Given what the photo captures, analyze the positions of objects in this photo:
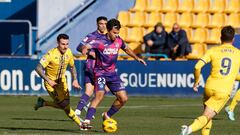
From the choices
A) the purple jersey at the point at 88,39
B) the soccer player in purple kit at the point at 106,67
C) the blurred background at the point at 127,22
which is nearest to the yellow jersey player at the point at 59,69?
the purple jersey at the point at 88,39

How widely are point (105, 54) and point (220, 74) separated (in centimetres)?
329

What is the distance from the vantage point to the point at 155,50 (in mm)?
28172

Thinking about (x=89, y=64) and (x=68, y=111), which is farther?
(x=89, y=64)

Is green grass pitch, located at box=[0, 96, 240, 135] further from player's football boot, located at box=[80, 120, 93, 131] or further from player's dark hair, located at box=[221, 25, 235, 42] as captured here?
player's dark hair, located at box=[221, 25, 235, 42]

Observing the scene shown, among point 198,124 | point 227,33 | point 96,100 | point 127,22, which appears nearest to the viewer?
point 198,124

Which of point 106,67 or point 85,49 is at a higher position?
point 85,49

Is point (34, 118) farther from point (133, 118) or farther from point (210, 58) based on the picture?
point (210, 58)

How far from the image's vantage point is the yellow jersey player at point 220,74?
13227 millimetres

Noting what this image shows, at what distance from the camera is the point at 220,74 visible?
527 inches

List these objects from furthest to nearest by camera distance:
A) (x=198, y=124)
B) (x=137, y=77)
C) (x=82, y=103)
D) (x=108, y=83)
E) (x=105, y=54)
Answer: (x=137, y=77)
(x=82, y=103)
(x=108, y=83)
(x=105, y=54)
(x=198, y=124)

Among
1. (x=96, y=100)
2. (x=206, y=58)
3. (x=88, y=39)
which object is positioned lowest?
(x=96, y=100)

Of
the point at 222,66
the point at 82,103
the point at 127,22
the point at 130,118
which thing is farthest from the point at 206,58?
the point at 127,22

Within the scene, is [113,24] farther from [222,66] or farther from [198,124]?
[198,124]

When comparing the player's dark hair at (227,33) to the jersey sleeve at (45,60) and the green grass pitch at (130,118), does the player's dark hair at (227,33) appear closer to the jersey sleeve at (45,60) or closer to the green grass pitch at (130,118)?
the green grass pitch at (130,118)
